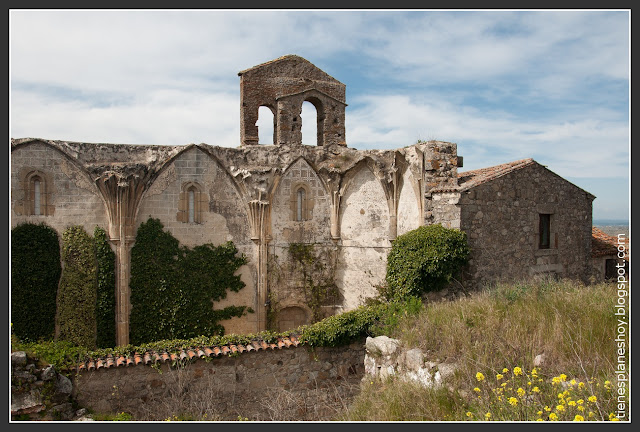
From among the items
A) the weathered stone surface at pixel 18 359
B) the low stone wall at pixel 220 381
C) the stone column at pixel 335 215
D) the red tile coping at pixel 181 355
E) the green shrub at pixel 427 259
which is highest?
the stone column at pixel 335 215

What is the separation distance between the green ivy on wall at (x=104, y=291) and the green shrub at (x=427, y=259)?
7972 mm

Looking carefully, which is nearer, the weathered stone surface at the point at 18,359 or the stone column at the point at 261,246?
the weathered stone surface at the point at 18,359

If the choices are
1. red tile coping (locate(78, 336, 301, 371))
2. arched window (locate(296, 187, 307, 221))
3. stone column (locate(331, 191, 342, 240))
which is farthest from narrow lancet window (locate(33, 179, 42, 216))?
stone column (locate(331, 191, 342, 240))

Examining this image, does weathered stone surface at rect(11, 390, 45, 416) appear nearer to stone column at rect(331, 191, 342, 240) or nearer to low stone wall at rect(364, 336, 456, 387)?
low stone wall at rect(364, 336, 456, 387)

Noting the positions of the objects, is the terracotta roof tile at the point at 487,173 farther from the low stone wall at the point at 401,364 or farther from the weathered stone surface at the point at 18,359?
the weathered stone surface at the point at 18,359

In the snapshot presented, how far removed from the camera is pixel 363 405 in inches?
318

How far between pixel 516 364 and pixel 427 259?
19.0ft

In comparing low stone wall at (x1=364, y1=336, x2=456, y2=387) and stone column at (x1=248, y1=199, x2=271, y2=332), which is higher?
stone column at (x1=248, y1=199, x2=271, y2=332)

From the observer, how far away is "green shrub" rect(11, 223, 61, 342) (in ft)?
Answer: 43.0

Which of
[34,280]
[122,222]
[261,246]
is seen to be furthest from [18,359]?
[261,246]

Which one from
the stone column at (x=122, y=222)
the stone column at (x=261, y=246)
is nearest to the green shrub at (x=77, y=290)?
the stone column at (x=122, y=222)

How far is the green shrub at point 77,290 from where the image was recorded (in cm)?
1363

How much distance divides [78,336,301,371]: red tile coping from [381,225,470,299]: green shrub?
3.40 metres

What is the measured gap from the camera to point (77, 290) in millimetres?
13727
